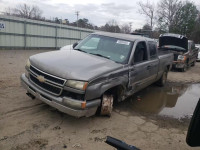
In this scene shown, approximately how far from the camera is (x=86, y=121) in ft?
13.7

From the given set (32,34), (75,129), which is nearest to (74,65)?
(75,129)

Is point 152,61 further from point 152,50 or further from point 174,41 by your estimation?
point 174,41

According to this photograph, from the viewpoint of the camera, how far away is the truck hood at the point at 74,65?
3.62m

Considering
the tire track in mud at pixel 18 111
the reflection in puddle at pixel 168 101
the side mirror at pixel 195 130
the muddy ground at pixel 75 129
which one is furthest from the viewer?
the reflection in puddle at pixel 168 101

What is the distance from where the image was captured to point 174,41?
39.3 ft

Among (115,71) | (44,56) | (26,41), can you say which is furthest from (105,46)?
(26,41)

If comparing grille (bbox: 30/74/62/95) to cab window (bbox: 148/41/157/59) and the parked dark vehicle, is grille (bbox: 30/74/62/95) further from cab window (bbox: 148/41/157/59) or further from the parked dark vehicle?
the parked dark vehicle

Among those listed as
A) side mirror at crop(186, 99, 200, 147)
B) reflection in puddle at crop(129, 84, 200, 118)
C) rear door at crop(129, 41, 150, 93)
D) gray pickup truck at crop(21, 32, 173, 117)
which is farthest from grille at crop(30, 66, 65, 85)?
side mirror at crop(186, 99, 200, 147)

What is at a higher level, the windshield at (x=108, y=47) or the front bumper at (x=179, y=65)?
the windshield at (x=108, y=47)

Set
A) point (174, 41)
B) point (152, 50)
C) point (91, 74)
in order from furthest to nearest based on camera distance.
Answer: point (174, 41) < point (152, 50) < point (91, 74)

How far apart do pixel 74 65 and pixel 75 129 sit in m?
1.25

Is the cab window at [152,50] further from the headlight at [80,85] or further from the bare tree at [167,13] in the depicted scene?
the bare tree at [167,13]

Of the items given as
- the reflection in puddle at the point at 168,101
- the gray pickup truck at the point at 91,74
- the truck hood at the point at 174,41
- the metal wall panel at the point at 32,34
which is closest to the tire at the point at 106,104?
the gray pickup truck at the point at 91,74

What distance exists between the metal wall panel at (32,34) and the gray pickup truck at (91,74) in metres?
11.5
